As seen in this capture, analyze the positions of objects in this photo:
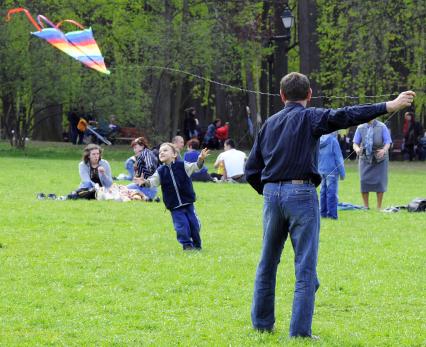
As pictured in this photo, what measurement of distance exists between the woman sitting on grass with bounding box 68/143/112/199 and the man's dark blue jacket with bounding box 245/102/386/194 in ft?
39.7

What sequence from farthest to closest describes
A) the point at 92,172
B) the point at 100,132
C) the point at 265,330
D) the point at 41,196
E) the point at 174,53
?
the point at 100,132 → the point at 174,53 → the point at 41,196 → the point at 92,172 → the point at 265,330

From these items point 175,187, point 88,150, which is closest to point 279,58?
point 88,150

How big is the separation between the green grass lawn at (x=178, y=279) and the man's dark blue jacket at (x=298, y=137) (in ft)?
3.95

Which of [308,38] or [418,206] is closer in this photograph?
[418,206]

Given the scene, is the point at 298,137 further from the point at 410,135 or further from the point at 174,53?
the point at 410,135

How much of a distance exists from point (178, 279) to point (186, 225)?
2.37 metres

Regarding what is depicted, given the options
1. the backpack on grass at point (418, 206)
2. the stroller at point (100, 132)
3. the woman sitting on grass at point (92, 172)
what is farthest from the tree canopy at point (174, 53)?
the backpack on grass at point (418, 206)

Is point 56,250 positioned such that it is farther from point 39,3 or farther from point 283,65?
point 39,3

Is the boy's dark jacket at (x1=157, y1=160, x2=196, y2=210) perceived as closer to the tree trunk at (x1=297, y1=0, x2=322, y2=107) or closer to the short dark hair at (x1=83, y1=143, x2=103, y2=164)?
the short dark hair at (x1=83, y1=143, x2=103, y2=164)

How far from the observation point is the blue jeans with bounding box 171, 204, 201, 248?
13008mm

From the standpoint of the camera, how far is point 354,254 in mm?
12844

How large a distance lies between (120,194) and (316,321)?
12.3m

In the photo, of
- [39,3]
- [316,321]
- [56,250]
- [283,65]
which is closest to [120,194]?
[56,250]

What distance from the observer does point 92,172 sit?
2039 centimetres
